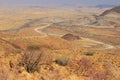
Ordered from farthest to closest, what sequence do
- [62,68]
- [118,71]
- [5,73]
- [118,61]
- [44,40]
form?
1. [44,40]
2. [118,61]
3. [118,71]
4. [62,68]
5. [5,73]

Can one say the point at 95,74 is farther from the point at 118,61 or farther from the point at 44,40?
the point at 44,40

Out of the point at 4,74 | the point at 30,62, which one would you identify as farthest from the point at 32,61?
the point at 4,74

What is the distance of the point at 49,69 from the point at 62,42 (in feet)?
88.9

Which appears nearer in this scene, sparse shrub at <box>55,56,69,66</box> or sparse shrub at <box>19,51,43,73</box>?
sparse shrub at <box>19,51,43,73</box>

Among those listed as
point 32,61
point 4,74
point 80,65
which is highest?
point 4,74

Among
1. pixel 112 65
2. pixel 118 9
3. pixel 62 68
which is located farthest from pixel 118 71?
pixel 118 9

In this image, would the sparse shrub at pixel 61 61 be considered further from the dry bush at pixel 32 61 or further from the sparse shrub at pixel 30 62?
the sparse shrub at pixel 30 62

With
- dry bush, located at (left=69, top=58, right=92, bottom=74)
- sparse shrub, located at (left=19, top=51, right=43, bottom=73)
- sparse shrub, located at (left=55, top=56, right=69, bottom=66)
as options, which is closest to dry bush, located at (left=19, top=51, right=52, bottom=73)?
sparse shrub, located at (left=19, top=51, right=43, bottom=73)

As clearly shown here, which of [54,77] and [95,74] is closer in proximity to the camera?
[54,77]

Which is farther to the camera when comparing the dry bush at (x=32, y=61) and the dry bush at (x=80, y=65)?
the dry bush at (x=80, y=65)

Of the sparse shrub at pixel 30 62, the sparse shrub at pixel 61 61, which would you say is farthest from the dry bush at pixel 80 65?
the sparse shrub at pixel 30 62

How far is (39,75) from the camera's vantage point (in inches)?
507

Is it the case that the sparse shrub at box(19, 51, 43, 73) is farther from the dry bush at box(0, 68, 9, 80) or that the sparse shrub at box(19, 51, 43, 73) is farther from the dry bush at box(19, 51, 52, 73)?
the dry bush at box(0, 68, 9, 80)

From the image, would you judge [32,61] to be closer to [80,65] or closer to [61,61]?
[61,61]
